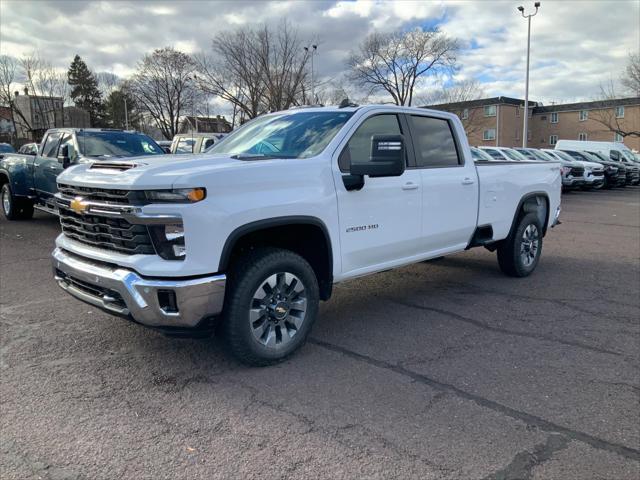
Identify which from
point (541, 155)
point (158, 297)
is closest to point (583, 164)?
point (541, 155)

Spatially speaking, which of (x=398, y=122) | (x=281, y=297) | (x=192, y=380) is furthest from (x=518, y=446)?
(x=398, y=122)

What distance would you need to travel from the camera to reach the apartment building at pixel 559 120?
2320 inches

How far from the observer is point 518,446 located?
2912 millimetres

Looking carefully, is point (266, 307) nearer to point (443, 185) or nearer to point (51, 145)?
point (443, 185)

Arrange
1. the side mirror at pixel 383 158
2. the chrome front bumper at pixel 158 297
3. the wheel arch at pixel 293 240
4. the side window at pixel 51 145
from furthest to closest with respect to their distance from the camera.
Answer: the side window at pixel 51 145, the side mirror at pixel 383 158, the wheel arch at pixel 293 240, the chrome front bumper at pixel 158 297

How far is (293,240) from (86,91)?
77.7 m

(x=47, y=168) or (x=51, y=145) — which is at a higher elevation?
(x=51, y=145)

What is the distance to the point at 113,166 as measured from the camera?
378 centimetres

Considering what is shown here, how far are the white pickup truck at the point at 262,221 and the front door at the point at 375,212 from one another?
0.01 m

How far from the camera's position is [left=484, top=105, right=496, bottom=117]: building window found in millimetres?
60812

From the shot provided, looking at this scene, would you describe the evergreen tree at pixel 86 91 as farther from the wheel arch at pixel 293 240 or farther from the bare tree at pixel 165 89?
the wheel arch at pixel 293 240

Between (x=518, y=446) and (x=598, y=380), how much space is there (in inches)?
50.5

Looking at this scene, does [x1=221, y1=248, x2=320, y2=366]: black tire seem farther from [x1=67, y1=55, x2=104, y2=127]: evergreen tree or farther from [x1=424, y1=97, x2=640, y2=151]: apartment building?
[x1=67, y1=55, x2=104, y2=127]: evergreen tree

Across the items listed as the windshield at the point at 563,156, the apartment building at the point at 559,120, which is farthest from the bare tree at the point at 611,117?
the windshield at the point at 563,156
